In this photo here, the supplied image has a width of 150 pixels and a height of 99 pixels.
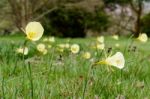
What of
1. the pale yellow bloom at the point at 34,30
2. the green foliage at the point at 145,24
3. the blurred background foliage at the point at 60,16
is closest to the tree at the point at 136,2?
the blurred background foliage at the point at 60,16

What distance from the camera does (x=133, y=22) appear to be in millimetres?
38438

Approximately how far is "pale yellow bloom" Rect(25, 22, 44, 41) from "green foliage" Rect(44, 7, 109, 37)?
25.7 m

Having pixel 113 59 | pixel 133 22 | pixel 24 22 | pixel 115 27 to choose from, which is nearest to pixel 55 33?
pixel 24 22

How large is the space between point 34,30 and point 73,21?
2649 cm

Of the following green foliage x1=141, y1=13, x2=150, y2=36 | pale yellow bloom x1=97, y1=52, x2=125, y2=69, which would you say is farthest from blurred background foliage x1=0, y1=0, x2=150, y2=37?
pale yellow bloom x1=97, y1=52, x2=125, y2=69

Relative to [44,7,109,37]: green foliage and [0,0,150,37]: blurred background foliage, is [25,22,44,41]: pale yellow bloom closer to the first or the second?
[0,0,150,37]: blurred background foliage

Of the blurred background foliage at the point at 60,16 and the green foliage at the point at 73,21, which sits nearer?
the blurred background foliage at the point at 60,16

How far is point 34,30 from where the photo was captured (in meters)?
2.44

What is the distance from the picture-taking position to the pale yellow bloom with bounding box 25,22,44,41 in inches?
95.3

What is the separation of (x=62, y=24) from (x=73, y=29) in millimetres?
847

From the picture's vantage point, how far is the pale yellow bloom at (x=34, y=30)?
95.3 inches

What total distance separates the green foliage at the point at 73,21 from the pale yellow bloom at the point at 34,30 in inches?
1012

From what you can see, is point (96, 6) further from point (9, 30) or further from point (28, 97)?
point (28, 97)

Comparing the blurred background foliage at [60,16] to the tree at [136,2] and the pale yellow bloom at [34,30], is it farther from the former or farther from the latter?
the pale yellow bloom at [34,30]
